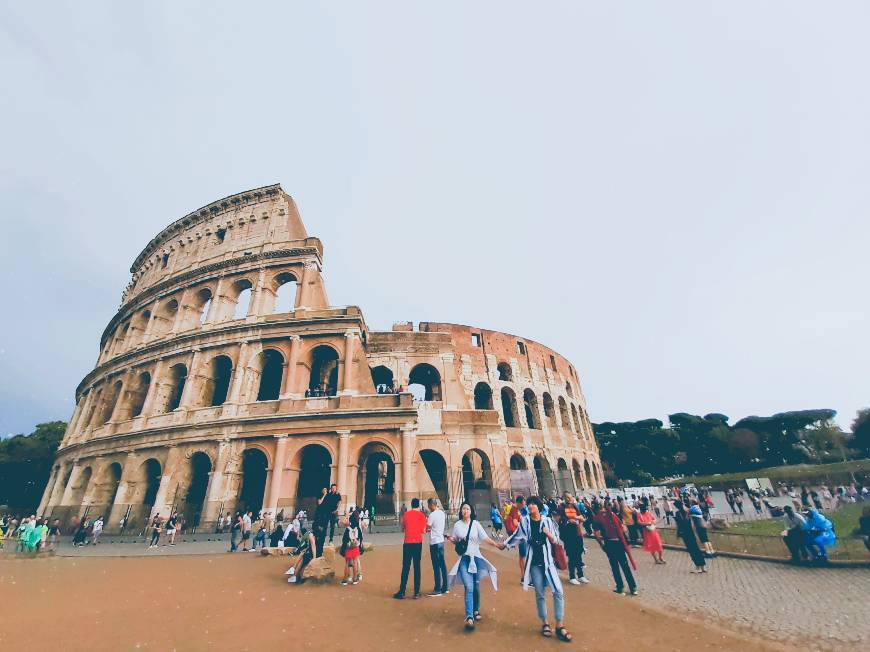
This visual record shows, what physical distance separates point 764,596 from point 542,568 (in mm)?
3999

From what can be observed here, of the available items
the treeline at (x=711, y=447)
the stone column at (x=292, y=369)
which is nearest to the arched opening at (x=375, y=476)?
the stone column at (x=292, y=369)

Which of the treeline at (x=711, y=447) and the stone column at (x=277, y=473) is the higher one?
the treeline at (x=711, y=447)

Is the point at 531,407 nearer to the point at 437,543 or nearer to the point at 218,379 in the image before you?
the point at 218,379

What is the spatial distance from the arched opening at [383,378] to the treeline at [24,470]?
1285 inches

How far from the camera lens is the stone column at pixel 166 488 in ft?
54.5

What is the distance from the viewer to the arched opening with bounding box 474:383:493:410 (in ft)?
84.6

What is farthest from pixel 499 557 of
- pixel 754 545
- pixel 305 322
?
pixel 305 322

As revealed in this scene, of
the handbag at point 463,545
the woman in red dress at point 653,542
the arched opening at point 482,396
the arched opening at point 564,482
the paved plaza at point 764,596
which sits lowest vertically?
the paved plaza at point 764,596

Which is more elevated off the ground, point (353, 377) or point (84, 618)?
point (353, 377)

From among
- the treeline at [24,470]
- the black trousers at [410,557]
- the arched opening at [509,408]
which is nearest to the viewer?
the black trousers at [410,557]

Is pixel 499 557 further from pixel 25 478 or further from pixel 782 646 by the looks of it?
pixel 25 478

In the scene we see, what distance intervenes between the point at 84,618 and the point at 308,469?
13950 millimetres

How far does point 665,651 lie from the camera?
4.05 metres

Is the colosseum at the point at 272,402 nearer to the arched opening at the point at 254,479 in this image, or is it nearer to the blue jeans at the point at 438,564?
the arched opening at the point at 254,479
